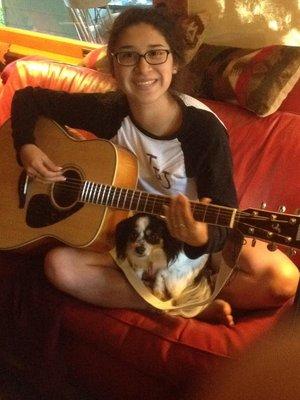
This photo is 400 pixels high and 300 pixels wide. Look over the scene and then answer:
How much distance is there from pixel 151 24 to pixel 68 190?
18.9 inches

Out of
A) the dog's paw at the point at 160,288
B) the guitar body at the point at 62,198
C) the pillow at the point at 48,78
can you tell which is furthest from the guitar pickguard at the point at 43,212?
the pillow at the point at 48,78

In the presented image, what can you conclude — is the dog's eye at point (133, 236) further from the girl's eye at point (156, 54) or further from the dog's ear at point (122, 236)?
the girl's eye at point (156, 54)

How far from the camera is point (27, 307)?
1.30m

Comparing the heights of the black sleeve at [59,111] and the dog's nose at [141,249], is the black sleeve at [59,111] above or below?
above

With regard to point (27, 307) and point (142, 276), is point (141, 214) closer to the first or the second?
point (142, 276)

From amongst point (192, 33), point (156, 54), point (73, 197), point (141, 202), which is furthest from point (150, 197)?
point (192, 33)

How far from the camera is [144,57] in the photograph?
1195 mm

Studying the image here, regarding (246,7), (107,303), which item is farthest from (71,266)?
(246,7)

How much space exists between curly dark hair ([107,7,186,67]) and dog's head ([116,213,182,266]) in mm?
427

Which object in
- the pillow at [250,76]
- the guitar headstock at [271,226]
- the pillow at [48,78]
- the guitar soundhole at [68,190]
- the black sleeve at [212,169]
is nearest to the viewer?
the guitar headstock at [271,226]

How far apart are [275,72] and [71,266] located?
2.69 ft

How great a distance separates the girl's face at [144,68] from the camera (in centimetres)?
120

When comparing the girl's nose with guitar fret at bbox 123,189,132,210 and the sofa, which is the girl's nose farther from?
the sofa

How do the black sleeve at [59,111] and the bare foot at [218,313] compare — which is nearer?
the bare foot at [218,313]
